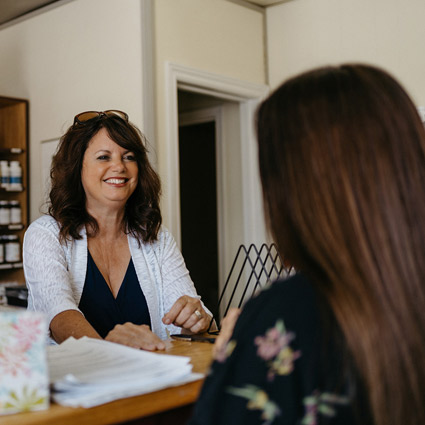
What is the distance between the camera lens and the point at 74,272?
1.96 meters

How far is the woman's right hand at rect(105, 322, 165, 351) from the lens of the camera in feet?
4.67

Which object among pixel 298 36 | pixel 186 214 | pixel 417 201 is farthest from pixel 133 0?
pixel 417 201

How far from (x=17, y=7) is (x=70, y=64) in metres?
0.72

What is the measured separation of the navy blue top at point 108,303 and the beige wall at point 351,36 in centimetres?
237

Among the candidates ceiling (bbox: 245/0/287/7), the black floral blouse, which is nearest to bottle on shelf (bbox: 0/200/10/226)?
ceiling (bbox: 245/0/287/7)

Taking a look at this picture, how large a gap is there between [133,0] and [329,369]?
10.6 feet

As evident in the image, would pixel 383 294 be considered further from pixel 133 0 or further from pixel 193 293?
pixel 133 0

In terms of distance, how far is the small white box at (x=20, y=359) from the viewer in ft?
3.17

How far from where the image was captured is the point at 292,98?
0.84 meters

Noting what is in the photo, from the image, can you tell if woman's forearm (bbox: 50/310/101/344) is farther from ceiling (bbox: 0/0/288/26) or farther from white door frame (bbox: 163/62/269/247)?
ceiling (bbox: 0/0/288/26)

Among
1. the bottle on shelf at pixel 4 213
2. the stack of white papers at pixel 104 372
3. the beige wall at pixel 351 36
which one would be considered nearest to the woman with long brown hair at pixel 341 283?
the stack of white papers at pixel 104 372

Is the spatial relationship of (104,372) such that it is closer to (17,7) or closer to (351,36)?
(351,36)

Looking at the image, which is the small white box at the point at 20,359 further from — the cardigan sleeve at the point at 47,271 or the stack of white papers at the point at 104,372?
the cardigan sleeve at the point at 47,271

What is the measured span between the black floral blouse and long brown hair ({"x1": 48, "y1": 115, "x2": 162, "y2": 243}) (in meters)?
1.33
